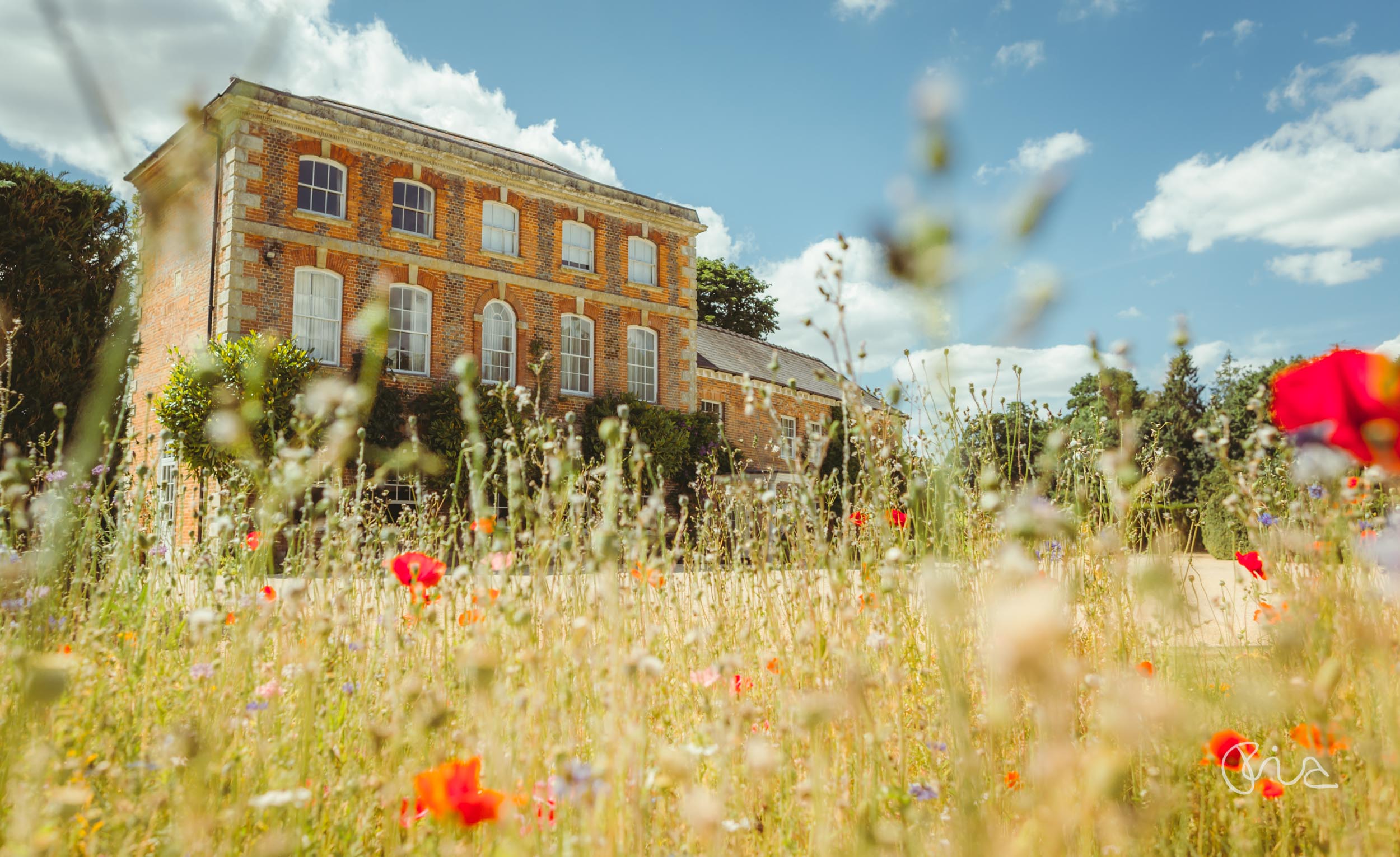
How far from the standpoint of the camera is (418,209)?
13.5m

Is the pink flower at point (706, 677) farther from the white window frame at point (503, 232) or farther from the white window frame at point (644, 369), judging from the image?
the white window frame at point (644, 369)

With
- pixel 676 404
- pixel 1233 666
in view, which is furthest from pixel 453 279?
pixel 1233 666

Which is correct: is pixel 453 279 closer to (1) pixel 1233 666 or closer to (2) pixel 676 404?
(2) pixel 676 404

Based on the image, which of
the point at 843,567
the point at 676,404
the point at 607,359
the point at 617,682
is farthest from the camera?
the point at 676,404

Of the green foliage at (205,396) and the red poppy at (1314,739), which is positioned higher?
the green foliage at (205,396)

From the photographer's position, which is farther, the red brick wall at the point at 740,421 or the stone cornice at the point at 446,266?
the red brick wall at the point at 740,421

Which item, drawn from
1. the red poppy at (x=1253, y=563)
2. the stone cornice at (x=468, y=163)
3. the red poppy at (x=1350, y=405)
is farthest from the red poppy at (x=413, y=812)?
the stone cornice at (x=468, y=163)

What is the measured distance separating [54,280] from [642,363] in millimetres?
10165

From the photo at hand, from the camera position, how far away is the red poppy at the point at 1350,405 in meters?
0.77

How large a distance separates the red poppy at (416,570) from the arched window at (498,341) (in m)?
12.2

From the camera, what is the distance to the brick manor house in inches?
463

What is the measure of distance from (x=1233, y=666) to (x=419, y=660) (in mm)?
2470

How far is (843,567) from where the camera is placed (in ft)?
5.09

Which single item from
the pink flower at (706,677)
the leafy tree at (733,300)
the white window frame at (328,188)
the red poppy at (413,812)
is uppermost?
the leafy tree at (733,300)
